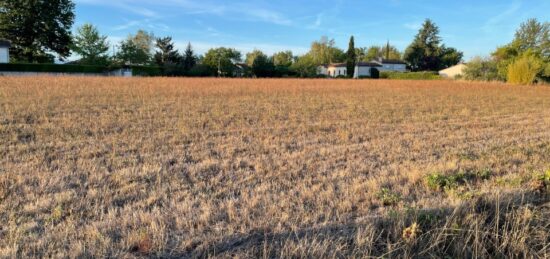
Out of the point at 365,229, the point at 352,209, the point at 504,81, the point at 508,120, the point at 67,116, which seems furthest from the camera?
the point at 504,81

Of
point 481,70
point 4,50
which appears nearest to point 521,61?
point 481,70

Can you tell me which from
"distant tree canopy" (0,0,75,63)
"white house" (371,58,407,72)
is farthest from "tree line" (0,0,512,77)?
"white house" (371,58,407,72)

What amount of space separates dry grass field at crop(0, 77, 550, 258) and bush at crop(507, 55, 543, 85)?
38.9 metres

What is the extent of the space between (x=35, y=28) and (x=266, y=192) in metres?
62.7

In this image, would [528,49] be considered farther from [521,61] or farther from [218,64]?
[218,64]

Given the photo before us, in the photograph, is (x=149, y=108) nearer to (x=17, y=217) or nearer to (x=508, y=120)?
(x=17, y=217)

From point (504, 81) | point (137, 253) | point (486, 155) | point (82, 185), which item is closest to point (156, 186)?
point (82, 185)

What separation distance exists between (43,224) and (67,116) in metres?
7.43

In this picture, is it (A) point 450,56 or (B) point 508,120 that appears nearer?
(B) point 508,120

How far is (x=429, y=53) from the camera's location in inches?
3364

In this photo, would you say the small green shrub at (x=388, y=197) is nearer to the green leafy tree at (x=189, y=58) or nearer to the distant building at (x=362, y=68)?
the green leafy tree at (x=189, y=58)

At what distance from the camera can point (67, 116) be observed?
9.55 meters

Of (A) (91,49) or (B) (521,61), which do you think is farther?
(A) (91,49)

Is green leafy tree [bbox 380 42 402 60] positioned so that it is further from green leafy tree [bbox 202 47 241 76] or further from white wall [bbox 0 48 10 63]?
white wall [bbox 0 48 10 63]
